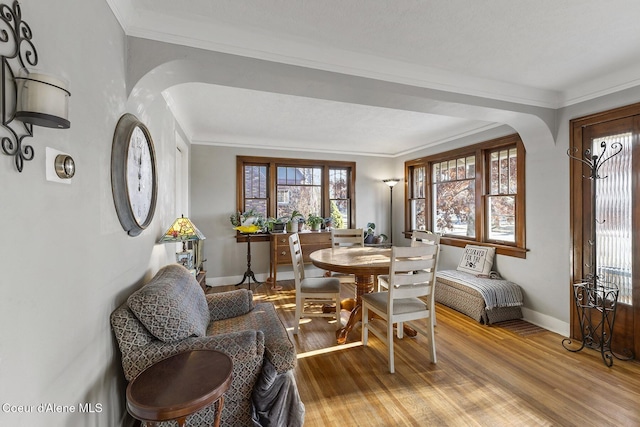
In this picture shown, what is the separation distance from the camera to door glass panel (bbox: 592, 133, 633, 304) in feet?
8.45

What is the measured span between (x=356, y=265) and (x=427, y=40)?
1.88 m

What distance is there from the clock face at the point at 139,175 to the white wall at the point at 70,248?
19cm

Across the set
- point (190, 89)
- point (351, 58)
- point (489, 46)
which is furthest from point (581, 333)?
point (190, 89)

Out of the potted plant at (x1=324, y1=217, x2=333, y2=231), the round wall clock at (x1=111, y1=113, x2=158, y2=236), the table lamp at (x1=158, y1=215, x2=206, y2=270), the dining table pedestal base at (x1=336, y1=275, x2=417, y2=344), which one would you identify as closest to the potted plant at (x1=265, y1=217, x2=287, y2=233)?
the potted plant at (x1=324, y1=217, x2=333, y2=231)

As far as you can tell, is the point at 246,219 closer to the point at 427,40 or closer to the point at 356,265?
the point at 356,265

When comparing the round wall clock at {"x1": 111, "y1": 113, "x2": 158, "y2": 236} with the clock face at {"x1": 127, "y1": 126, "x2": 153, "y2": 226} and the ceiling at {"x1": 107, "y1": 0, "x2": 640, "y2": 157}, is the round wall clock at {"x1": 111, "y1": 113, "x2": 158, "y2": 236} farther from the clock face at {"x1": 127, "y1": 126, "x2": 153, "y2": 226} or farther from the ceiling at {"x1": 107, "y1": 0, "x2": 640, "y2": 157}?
the ceiling at {"x1": 107, "y1": 0, "x2": 640, "y2": 157}

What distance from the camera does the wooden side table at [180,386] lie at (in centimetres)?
109

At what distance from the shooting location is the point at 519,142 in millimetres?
3516

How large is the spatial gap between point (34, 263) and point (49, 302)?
0.17m

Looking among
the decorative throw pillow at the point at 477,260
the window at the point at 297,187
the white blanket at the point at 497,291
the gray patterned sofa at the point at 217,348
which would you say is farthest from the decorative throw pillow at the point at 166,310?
the decorative throw pillow at the point at 477,260

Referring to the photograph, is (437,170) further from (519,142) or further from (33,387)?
(33,387)

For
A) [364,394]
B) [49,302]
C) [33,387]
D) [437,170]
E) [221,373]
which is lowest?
[364,394]

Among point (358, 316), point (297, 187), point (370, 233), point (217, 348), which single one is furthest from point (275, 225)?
point (217, 348)

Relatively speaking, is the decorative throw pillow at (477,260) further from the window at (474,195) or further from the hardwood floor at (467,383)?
the hardwood floor at (467,383)
